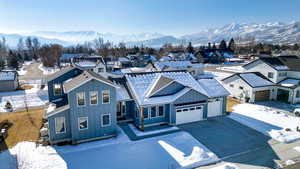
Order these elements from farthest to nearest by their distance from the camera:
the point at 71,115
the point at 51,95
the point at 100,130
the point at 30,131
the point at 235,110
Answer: the point at 235,110, the point at 51,95, the point at 30,131, the point at 100,130, the point at 71,115

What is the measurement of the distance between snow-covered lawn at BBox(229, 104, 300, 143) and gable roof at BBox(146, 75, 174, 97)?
7610mm

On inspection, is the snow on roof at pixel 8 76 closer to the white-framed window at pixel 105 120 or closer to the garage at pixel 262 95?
the white-framed window at pixel 105 120

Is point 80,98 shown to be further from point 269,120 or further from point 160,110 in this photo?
point 269,120

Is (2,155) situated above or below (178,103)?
below

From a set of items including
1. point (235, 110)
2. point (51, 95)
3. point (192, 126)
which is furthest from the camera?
point (235, 110)

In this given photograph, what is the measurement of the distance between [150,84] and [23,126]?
38.4 feet

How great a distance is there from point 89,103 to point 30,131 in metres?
6.18

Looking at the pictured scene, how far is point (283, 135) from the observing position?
44.8 ft

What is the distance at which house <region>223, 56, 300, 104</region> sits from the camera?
21.9m

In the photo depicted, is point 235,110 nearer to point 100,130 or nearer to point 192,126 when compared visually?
point 192,126

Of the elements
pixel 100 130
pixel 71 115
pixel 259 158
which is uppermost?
pixel 71 115

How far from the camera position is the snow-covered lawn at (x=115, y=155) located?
10281mm

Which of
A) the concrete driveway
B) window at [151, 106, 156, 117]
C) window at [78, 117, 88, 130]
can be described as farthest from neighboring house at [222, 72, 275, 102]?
window at [78, 117, 88, 130]

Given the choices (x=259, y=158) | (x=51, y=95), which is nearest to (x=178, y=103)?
(x=259, y=158)
